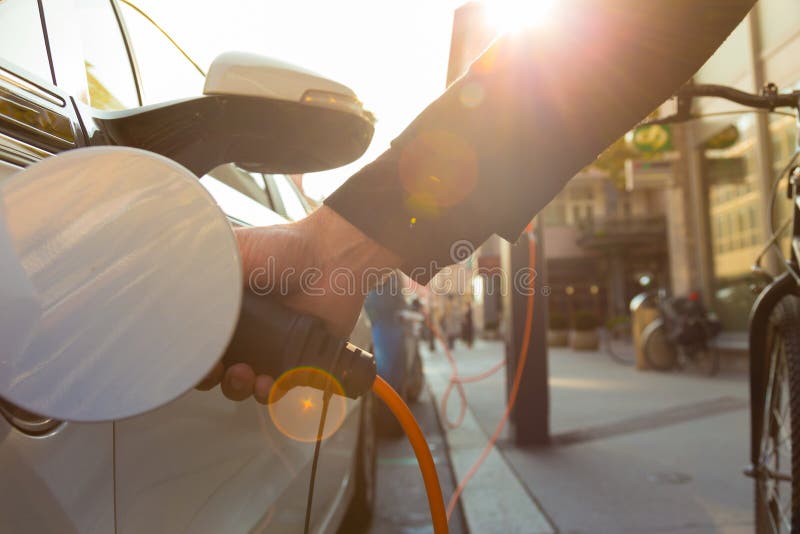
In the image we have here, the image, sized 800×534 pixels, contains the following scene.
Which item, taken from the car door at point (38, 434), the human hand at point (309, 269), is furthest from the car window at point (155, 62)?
the human hand at point (309, 269)

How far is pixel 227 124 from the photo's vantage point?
40.3 inches

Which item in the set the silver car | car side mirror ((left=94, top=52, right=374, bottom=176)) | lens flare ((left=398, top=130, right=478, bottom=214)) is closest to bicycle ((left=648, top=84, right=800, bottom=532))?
lens flare ((left=398, top=130, right=478, bottom=214))

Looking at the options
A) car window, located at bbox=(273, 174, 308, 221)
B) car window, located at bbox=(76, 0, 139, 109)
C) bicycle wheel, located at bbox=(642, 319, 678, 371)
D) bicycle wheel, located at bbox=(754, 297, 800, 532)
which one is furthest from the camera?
bicycle wheel, located at bbox=(642, 319, 678, 371)

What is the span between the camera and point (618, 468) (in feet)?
12.4

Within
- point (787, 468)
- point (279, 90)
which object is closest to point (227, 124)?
point (279, 90)

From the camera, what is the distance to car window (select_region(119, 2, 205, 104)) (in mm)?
1509

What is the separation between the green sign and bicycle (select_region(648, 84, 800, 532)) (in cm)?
771

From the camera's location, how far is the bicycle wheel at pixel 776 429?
74.2 inches

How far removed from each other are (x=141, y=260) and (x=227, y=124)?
1.51 ft

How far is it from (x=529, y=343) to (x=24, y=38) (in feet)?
13.2

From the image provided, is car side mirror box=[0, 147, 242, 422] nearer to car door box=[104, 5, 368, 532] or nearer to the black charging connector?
the black charging connector

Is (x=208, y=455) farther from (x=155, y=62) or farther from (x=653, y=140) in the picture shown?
(x=653, y=140)

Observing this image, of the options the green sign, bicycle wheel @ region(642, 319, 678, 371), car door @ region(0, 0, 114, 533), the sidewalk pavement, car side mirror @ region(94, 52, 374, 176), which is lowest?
the sidewalk pavement

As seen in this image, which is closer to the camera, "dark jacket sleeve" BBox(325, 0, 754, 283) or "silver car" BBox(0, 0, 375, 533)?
"silver car" BBox(0, 0, 375, 533)
